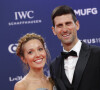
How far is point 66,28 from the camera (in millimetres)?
2168

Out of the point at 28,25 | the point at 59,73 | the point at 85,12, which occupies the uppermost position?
the point at 85,12

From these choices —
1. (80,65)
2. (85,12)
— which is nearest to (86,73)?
(80,65)

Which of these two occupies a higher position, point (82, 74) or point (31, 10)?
point (31, 10)

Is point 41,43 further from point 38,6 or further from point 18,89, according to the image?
point 38,6

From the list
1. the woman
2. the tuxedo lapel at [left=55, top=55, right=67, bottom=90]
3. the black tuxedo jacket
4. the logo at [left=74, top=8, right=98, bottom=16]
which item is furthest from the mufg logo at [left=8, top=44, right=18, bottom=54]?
the black tuxedo jacket

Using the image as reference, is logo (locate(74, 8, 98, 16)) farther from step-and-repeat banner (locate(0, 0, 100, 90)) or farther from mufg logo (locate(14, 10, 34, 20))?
mufg logo (locate(14, 10, 34, 20))

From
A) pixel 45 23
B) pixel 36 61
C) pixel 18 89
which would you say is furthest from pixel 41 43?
pixel 45 23

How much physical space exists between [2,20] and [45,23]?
1.80 feet

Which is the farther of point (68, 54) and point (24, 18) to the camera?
point (24, 18)

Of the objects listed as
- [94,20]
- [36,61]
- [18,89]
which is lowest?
[18,89]

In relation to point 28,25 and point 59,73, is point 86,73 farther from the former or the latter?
point 28,25

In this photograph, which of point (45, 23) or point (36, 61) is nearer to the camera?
point (36, 61)

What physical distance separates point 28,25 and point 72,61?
4.37ft

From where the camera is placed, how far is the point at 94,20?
11.0 ft
